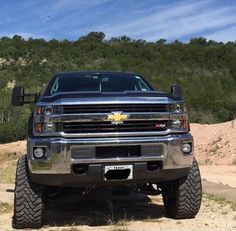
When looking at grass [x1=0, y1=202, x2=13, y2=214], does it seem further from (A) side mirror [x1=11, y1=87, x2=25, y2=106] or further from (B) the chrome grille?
(B) the chrome grille

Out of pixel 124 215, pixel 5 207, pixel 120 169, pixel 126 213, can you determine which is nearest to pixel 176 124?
pixel 120 169

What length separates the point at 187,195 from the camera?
23.2 ft

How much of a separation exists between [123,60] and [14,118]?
2113cm

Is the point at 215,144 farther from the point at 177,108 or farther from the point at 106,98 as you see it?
the point at 106,98

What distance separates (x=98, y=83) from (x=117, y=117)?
1736mm

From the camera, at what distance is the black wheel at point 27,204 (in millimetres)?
6734

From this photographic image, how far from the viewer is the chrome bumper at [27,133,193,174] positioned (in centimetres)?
635

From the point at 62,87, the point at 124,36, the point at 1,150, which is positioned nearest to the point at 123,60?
the point at 124,36

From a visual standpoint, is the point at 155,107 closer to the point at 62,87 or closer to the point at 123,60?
the point at 62,87

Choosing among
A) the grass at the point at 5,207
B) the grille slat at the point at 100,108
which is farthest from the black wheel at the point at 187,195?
the grass at the point at 5,207

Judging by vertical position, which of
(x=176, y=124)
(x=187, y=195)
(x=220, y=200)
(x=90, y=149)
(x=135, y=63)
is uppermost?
(x=135, y=63)

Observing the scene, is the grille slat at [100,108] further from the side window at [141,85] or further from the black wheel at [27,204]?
the side window at [141,85]

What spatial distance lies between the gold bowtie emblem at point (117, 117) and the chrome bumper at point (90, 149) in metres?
0.21

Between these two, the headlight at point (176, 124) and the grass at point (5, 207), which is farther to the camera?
the grass at point (5, 207)
